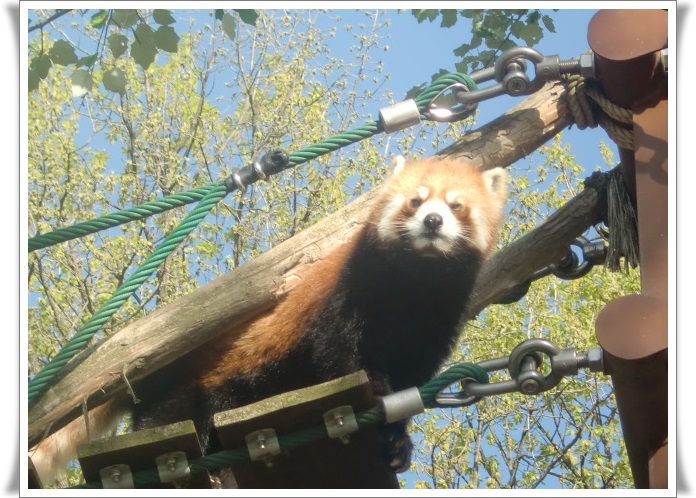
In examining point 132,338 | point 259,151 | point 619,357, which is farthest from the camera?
point 259,151

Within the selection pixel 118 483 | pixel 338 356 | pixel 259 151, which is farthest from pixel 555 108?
pixel 259 151

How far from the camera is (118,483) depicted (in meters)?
2.90

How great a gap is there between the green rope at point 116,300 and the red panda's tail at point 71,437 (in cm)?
60

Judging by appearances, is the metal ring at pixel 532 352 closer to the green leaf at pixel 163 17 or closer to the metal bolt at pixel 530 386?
the metal bolt at pixel 530 386

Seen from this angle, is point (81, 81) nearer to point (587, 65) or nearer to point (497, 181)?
point (497, 181)

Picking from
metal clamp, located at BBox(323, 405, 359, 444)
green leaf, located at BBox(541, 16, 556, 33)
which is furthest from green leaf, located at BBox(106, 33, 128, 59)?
metal clamp, located at BBox(323, 405, 359, 444)

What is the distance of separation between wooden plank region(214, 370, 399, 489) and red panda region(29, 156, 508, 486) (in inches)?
5.3

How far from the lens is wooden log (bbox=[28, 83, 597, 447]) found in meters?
3.23

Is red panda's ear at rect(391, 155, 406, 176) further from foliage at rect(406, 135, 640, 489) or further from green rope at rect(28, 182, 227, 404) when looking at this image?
foliage at rect(406, 135, 640, 489)

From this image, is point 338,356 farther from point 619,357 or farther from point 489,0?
point 489,0

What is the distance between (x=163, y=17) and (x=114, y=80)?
454 millimetres

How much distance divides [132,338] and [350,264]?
1089 millimetres

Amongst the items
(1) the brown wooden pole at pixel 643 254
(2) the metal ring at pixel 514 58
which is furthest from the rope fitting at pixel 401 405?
(2) the metal ring at pixel 514 58

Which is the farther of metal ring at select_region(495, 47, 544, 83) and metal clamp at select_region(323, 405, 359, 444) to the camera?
metal ring at select_region(495, 47, 544, 83)
